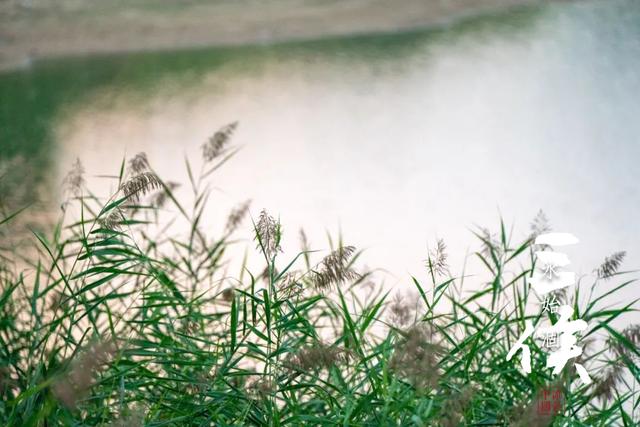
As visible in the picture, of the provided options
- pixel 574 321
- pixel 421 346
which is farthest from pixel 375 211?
pixel 421 346

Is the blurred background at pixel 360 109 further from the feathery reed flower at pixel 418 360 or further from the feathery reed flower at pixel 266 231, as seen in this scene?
the feathery reed flower at pixel 418 360

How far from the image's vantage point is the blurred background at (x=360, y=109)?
367 centimetres

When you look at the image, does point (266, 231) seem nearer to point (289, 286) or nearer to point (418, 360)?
point (289, 286)

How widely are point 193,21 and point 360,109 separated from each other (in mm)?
1563

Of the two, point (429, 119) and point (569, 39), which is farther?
point (569, 39)

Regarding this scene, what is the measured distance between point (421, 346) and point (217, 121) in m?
3.50

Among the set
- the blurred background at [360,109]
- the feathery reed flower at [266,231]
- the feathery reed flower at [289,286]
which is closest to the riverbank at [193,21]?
the blurred background at [360,109]

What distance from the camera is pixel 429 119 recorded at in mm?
4691

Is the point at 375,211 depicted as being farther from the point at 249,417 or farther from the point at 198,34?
the point at 198,34

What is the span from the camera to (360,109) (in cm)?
488

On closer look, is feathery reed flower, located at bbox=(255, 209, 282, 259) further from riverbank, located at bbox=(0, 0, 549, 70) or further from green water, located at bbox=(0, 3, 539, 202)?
riverbank, located at bbox=(0, 0, 549, 70)

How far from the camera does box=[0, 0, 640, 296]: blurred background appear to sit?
3.67 meters

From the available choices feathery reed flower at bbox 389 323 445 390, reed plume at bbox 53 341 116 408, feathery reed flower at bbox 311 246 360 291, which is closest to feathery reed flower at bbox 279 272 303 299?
feathery reed flower at bbox 311 246 360 291

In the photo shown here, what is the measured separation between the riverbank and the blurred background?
13mm
